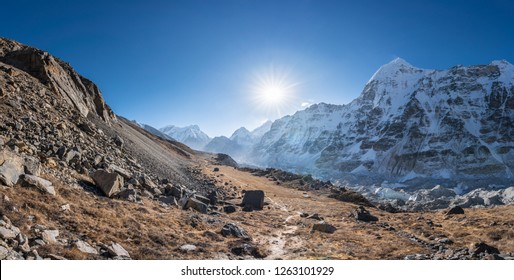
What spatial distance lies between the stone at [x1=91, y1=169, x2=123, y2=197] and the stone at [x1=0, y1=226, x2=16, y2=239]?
8.16 m

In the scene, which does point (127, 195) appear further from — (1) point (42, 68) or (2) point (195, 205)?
(1) point (42, 68)

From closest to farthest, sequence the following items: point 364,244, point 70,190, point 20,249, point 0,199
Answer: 1. point 20,249
2. point 0,199
3. point 70,190
4. point 364,244

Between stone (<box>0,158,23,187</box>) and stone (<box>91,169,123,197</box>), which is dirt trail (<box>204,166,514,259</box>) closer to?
stone (<box>91,169,123,197</box>)

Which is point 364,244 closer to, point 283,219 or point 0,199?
point 283,219

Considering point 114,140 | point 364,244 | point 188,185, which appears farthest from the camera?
point 188,185

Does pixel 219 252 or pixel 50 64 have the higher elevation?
pixel 50 64

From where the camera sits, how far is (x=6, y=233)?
8.98 meters

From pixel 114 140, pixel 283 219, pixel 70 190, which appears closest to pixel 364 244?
pixel 283 219

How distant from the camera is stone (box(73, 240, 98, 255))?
34.4 ft

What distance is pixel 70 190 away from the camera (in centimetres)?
1516

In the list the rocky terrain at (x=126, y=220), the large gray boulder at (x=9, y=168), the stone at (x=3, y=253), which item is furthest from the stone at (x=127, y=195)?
the stone at (x=3, y=253)

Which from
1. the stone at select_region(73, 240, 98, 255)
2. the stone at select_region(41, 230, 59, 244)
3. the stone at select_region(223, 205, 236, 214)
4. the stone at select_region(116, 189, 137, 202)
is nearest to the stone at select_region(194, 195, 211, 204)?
the stone at select_region(223, 205, 236, 214)
